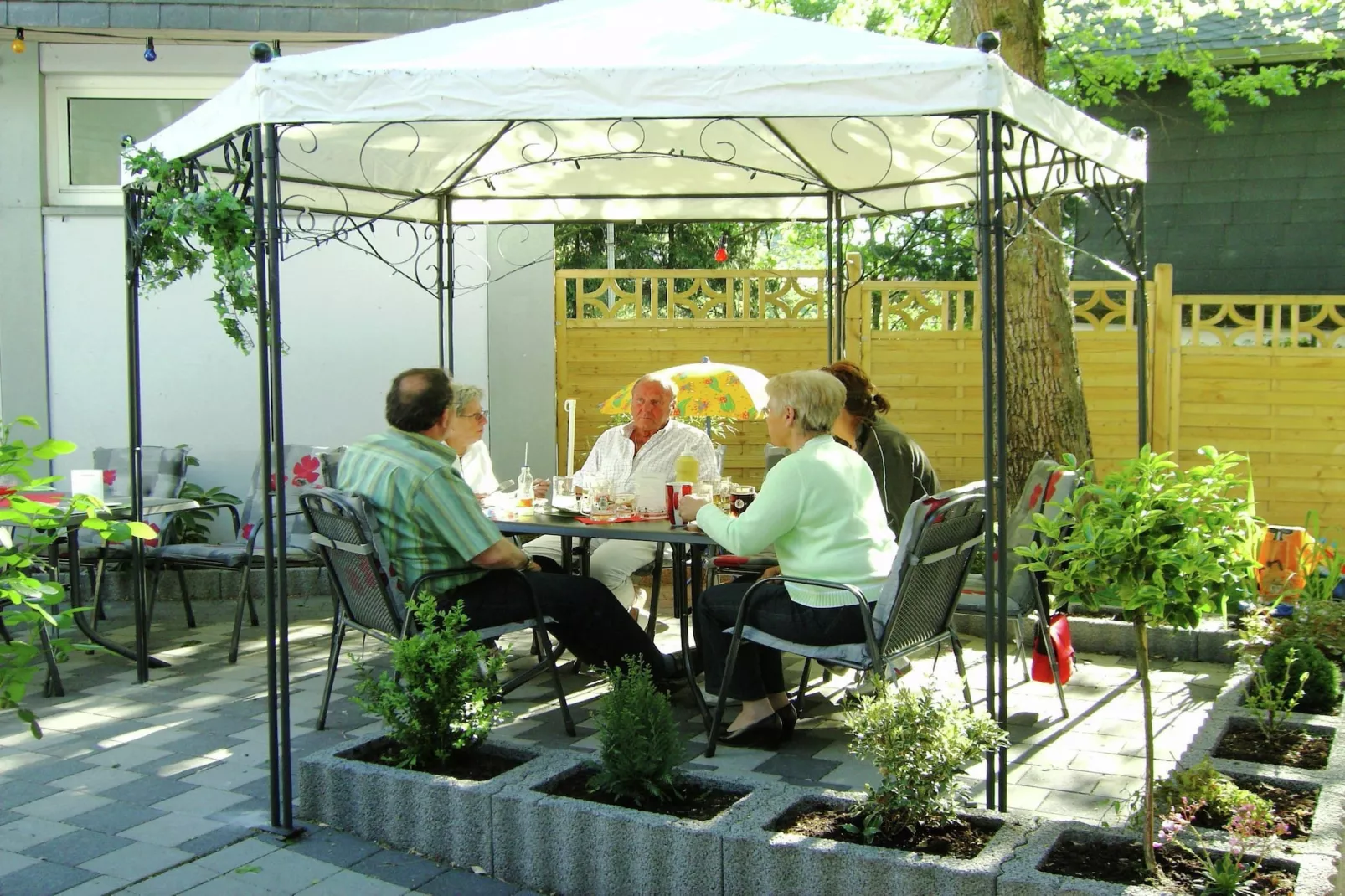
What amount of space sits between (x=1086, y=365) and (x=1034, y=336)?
1245 millimetres

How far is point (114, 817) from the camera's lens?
3.73 meters

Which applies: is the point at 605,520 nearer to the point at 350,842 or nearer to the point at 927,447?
the point at 350,842

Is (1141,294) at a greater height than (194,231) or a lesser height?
lesser

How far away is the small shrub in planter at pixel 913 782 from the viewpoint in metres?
2.93

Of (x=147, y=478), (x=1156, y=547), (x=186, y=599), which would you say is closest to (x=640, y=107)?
(x=1156, y=547)

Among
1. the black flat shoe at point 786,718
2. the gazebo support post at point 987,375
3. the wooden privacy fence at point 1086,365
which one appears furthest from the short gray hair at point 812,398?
the wooden privacy fence at point 1086,365

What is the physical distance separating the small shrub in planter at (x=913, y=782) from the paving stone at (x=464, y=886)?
775mm

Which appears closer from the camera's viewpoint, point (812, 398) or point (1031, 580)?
point (812, 398)

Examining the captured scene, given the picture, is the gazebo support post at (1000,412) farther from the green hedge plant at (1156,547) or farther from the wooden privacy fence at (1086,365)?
the wooden privacy fence at (1086,365)

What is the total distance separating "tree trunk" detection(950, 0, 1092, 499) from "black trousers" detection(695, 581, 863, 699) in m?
3.07

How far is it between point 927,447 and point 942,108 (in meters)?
4.72

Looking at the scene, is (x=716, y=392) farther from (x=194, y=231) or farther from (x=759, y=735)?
(x=194, y=231)

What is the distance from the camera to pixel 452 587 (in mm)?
4309

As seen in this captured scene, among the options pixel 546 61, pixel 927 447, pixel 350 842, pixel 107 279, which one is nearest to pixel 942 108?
pixel 546 61
